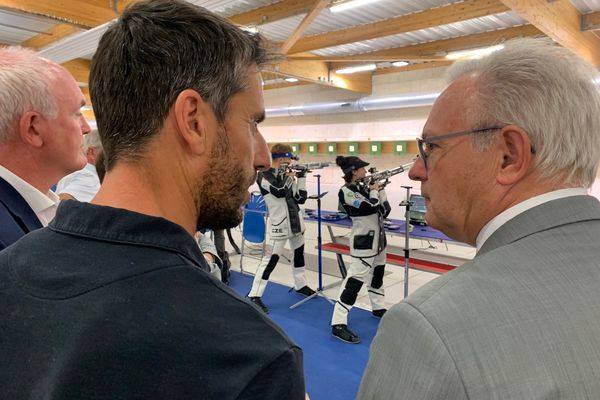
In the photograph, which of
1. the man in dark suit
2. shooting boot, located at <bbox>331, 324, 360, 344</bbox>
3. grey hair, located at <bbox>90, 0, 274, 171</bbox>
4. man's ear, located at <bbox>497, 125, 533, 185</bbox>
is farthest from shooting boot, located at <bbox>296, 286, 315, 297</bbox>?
grey hair, located at <bbox>90, 0, 274, 171</bbox>

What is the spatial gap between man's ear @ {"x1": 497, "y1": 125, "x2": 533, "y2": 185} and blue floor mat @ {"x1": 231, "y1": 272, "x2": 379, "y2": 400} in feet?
8.03

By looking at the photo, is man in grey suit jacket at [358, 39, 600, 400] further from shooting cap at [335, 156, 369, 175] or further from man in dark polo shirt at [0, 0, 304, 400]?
shooting cap at [335, 156, 369, 175]

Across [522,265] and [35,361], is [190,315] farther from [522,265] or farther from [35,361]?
[522,265]

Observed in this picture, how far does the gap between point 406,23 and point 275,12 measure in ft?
5.18

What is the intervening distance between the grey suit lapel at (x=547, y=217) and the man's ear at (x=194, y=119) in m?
0.62

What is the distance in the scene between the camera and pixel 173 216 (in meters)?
0.61

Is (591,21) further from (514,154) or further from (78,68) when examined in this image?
(78,68)

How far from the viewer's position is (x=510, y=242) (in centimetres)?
75

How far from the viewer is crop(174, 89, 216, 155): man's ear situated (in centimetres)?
→ 61

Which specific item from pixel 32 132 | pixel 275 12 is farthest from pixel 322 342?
pixel 275 12

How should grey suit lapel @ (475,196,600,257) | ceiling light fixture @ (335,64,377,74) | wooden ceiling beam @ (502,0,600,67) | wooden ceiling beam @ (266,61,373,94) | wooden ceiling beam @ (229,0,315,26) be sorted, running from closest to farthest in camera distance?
grey suit lapel @ (475,196,600,257)
wooden ceiling beam @ (502,0,600,67)
wooden ceiling beam @ (229,0,315,26)
wooden ceiling beam @ (266,61,373,94)
ceiling light fixture @ (335,64,377,74)

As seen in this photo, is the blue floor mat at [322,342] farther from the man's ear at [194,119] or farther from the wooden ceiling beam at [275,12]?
the wooden ceiling beam at [275,12]

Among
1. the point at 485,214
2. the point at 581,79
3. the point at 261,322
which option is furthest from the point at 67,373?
the point at 581,79

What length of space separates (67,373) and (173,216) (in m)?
0.26
